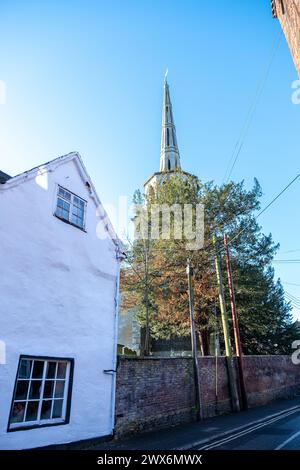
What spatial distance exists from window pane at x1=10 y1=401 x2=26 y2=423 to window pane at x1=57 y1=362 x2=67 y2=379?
3.79 feet

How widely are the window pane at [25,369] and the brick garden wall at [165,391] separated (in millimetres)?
3296

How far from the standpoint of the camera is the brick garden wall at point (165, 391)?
10.1 metres

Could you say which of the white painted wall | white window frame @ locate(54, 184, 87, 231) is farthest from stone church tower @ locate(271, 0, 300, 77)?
white window frame @ locate(54, 184, 87, 231)

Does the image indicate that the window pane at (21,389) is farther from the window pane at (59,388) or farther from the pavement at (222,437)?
the pavement at (222,437)

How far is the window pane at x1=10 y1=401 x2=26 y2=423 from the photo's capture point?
7177 mm

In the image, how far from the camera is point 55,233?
30.6ft

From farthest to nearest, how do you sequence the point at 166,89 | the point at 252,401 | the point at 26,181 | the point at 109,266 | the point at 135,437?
the point at 166,89
the point at 252,401
the point at 109,266
the point at 135,437
the point at 26,181

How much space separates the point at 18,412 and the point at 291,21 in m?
13.8

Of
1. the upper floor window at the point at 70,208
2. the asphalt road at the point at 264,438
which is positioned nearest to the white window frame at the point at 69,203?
the upper floor window at the point at 70,208

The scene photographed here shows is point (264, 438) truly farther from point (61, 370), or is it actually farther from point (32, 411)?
point (32, 411)

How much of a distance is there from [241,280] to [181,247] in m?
4.56

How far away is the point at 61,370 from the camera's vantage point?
8.47 meters
